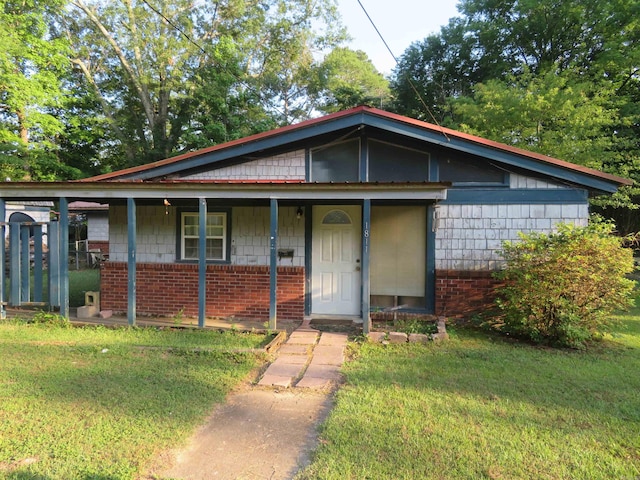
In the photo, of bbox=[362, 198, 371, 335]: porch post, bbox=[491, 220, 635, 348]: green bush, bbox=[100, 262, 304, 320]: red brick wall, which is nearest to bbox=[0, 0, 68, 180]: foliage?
bbox=[100, 262, 304, 320]: red brick wall

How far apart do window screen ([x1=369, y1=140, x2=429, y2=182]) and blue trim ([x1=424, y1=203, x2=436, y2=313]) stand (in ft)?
2.17

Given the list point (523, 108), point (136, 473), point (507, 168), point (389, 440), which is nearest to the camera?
point (136, 473)

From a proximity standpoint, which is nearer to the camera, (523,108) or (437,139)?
(437,139)

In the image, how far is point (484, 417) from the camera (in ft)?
11.9

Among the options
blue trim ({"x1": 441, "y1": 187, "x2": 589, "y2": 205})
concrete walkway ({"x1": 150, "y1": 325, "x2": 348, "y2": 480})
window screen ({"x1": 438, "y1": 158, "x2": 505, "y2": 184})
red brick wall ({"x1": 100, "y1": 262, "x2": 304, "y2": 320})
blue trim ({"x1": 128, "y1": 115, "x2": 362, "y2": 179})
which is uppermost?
blue trim ({"x1": 128, "y1": 115, "x2": 362, "y2": 179})

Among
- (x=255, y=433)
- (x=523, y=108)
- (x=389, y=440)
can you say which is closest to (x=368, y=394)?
(x=389, y=440)

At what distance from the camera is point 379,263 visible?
25.0 feet

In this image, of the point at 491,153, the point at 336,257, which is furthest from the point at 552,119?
the point at 336,257

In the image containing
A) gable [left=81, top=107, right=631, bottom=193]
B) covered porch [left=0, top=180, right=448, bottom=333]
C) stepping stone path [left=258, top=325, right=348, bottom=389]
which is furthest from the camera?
gable [left=81, top=107, right=631, bottom=193]

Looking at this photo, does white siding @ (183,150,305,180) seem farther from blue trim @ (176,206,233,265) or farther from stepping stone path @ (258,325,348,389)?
stepping stone path @ (258,325,348,389)

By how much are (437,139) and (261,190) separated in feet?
10.4

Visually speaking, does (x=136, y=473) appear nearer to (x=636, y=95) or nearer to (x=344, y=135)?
(x=344, y=135)

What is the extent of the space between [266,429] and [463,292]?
4.85 metres

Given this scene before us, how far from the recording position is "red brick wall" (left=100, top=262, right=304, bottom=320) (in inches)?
298
